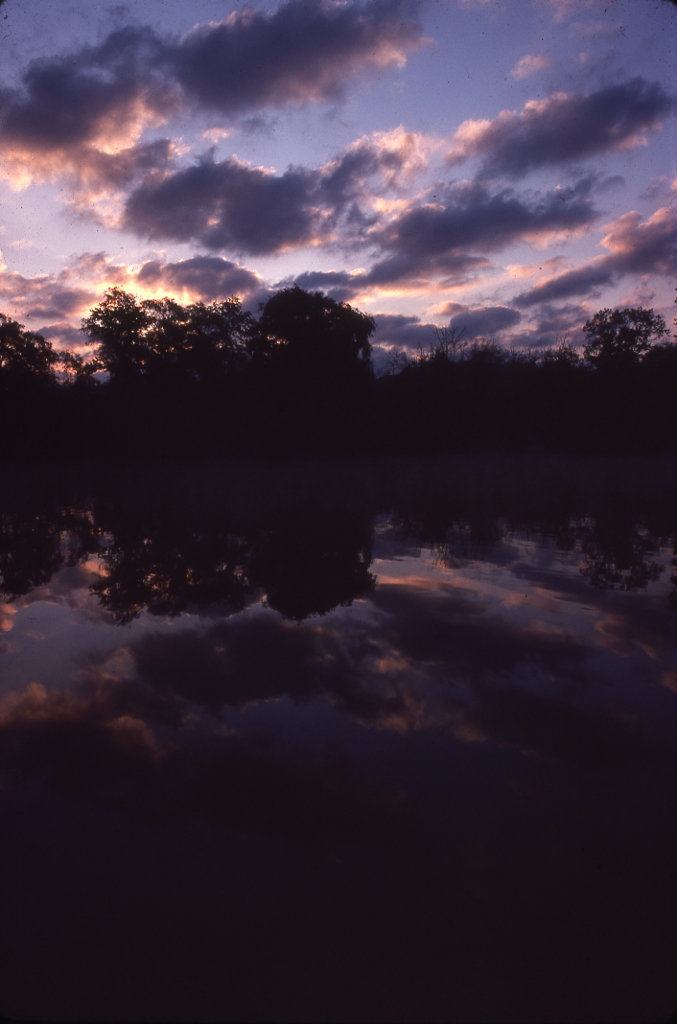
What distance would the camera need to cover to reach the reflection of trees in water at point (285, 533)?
6.50m

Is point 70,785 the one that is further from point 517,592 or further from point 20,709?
point 517,592

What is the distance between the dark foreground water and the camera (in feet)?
5.91

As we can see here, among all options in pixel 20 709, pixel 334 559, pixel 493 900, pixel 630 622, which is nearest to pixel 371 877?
pixel 493 900

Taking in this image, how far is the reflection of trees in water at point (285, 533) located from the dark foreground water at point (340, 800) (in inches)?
7.8

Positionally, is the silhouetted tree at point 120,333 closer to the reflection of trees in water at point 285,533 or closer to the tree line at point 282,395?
the tree line at point 282,395

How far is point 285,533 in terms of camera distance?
9.95 meters

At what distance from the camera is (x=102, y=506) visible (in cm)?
1472

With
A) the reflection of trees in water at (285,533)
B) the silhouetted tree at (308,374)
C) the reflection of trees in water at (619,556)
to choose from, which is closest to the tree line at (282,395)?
the silhouetted tree at (308,374)

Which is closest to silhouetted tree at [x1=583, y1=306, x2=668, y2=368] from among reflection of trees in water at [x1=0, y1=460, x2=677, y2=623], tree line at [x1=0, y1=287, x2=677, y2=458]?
tree line at [x1=0, y1=287, x2=677, y2=458]

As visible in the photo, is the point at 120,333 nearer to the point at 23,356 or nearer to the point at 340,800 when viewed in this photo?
the point at 23,356

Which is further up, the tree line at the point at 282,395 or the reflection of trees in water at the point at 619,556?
the tree line at the point at 282,395

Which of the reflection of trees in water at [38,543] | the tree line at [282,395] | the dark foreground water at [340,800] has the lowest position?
the dark foreground water at [340,800]

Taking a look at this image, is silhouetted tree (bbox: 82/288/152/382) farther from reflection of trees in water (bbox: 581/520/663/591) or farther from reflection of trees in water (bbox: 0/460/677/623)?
reflection of trees in water (bbox: 581/520/663/591)

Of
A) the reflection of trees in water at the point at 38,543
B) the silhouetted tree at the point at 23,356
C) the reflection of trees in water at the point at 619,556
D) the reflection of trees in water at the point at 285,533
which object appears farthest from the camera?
the silhouetted tree at the point at 23,356
